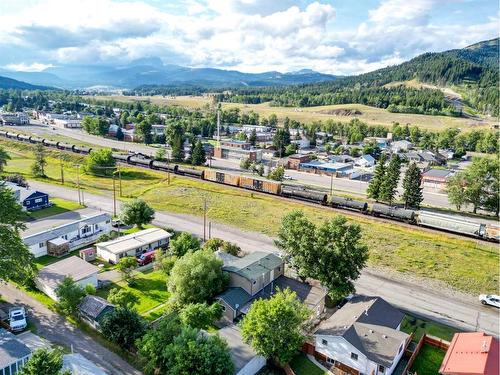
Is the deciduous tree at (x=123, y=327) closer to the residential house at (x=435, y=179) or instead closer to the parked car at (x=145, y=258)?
the parked car at (x=145, y=258)

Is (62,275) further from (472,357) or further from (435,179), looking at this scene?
(435,179)

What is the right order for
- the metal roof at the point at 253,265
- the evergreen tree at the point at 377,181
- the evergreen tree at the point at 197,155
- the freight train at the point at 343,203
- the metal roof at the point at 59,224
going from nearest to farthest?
the metal roof at the point at 253,265 → the metal roof at the point at 59,224 → the freight train at the point at 343,203 → the evergreen tree at the point at 377,181 → the evergreen tree at the point at 197,155

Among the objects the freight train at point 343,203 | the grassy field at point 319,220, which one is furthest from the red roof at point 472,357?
the freight train at point 343,203

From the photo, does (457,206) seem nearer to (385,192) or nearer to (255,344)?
(385,192)

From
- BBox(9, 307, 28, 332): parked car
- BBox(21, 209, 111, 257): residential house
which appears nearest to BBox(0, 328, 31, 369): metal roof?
BBox(9, 307, 28, 332): parked car

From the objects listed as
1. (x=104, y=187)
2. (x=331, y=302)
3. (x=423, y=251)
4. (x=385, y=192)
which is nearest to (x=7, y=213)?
(x=331, y=302)

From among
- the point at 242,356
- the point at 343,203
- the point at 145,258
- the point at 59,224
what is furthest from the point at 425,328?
the point at 59,224
